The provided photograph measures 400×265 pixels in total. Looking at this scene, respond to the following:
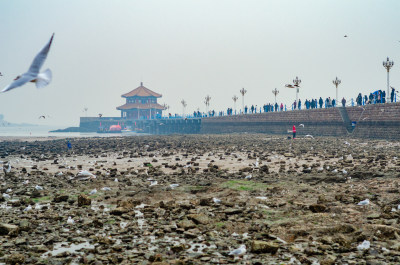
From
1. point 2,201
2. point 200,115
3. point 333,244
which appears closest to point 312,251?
point 333,244

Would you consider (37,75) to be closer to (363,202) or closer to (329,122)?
(363,202)

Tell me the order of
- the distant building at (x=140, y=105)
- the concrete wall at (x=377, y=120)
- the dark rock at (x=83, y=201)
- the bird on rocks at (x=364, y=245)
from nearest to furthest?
the bird on rocks at (x=364, y=245) < the dark rock at (x=83, y=201) < the concrete wall at (x=377, y=120) < the distant building at (x=140, y=105)

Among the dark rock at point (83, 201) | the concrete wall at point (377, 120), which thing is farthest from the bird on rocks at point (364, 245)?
the concrete wall at point (377, 120)

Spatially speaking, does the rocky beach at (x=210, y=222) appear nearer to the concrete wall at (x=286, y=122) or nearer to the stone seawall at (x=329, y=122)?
the stone seawall at (x=329, y=122)

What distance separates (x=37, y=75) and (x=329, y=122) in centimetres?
3673

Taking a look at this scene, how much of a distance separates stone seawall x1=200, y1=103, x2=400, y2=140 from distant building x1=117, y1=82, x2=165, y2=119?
173 feet

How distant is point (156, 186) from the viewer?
35.0 ft

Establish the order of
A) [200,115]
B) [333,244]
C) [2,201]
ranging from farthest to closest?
1. [200,115]
2. [2,201]
3. [333,244]

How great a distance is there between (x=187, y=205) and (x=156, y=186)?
10.1 feet

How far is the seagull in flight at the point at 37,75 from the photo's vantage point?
3.72 meters

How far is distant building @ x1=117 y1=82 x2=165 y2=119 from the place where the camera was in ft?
359

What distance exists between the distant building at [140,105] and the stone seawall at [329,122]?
52733 mm

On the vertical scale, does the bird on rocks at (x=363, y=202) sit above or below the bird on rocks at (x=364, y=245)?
above

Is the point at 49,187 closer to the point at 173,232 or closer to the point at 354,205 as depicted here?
the point at 173,232
